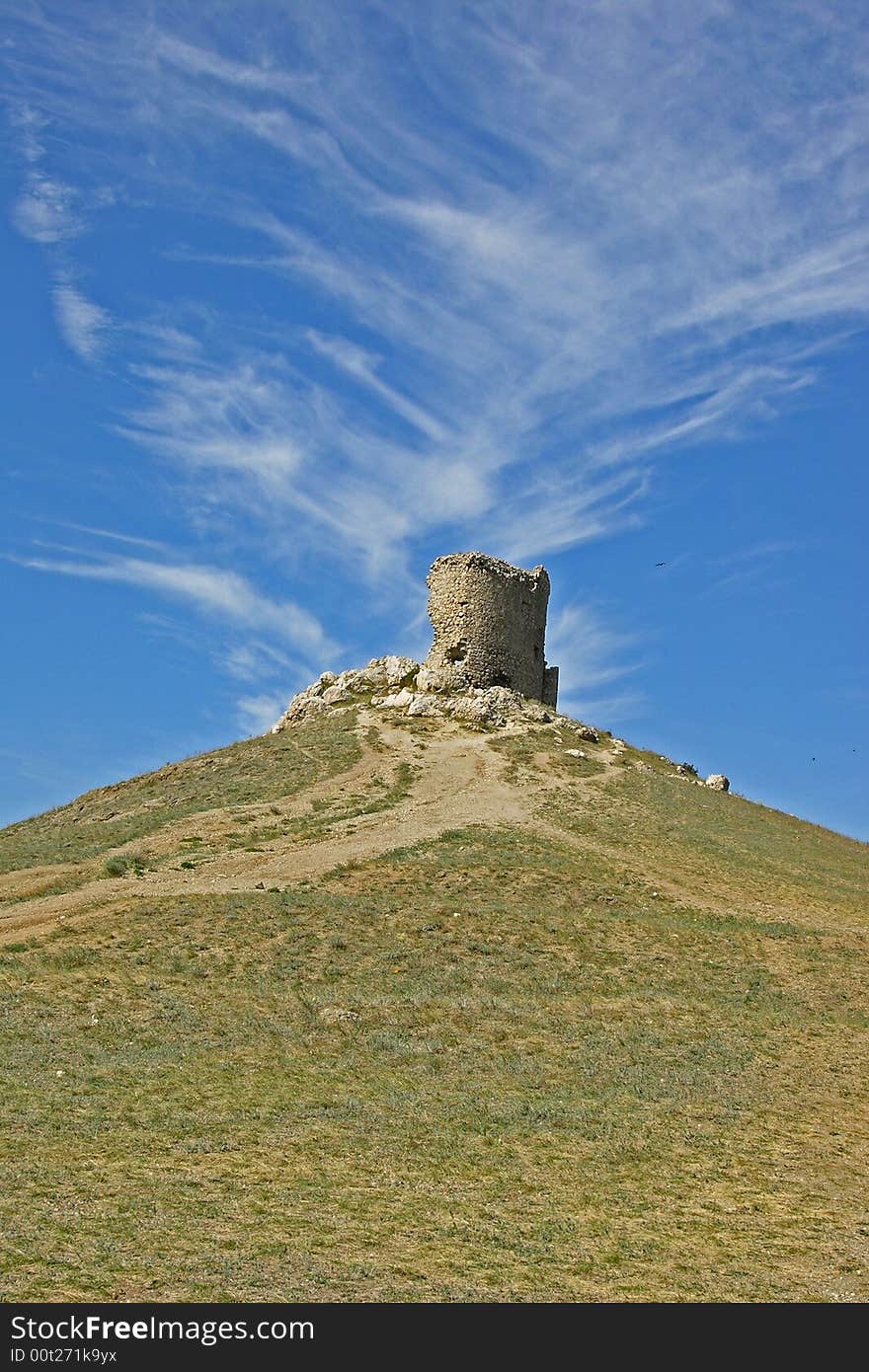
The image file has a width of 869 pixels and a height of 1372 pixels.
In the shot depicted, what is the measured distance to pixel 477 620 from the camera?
5200cm

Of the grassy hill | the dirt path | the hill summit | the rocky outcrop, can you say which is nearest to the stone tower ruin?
the rocky outcrop

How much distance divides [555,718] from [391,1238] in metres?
39.3

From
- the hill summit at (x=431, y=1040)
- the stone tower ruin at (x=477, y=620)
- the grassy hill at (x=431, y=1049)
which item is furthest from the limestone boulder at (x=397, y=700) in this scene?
the grassy hill at (x=431, y=1049)

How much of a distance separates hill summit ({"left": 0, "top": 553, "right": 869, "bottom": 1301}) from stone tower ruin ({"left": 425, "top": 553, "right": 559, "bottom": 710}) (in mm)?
7748

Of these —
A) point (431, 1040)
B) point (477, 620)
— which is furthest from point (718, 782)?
point (431, 1040)

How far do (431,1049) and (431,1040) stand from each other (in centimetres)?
48

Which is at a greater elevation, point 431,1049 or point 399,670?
point 399,670

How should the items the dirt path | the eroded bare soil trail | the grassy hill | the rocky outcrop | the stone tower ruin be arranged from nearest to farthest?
the grassy hill
the dirt path
the eroded bare soil trail
the rocky outcrop
the stone tower ruin

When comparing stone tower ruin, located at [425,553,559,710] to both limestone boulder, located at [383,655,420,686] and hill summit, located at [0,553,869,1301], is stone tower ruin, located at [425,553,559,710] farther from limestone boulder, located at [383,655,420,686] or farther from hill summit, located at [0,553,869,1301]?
hill summit, located at [0,553,869,1301]

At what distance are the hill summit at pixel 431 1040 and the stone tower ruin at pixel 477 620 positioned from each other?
775 cm

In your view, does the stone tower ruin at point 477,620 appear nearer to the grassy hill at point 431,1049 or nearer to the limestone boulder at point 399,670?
the limestone boulder at point 399,670

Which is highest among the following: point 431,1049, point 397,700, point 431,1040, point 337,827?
point 397,700

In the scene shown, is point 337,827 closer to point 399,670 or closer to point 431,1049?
point 431,1049

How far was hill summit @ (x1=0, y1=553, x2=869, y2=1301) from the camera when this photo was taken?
40.5 ft
